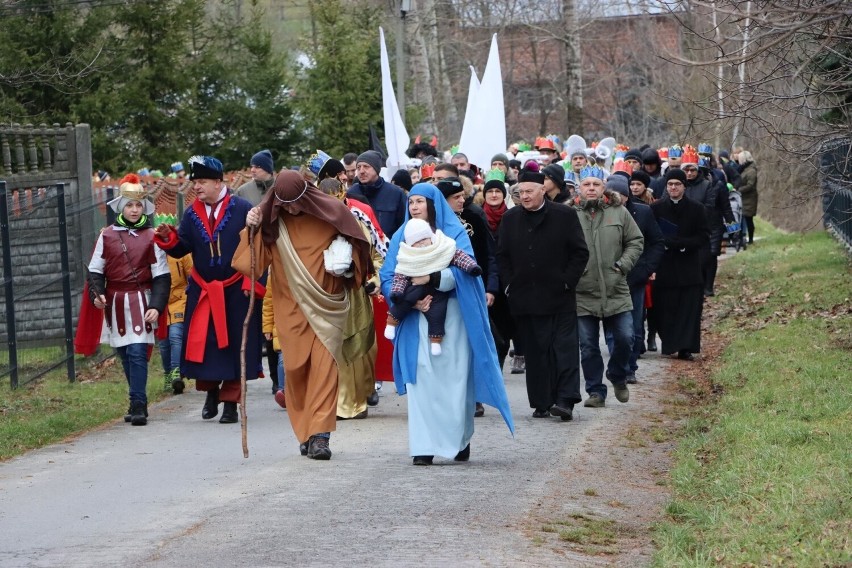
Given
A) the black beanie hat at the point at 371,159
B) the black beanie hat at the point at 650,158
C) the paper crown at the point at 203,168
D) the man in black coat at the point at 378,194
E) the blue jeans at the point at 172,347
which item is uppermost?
the black beanie hat at the point at 650,158

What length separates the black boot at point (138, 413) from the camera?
12.0 meters

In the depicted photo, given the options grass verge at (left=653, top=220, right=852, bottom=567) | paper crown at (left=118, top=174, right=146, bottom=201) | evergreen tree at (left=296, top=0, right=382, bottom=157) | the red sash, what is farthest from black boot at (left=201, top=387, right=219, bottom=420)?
evergreen tree at (left=296, top=0, right=382, bottom=157)

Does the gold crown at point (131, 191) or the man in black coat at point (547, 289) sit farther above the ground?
the gold crown at point (131, 191)

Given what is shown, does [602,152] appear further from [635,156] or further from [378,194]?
[378,194]

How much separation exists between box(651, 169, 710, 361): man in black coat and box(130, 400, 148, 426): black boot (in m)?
5.99

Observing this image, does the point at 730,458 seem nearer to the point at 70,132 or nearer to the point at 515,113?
the point at 70,132

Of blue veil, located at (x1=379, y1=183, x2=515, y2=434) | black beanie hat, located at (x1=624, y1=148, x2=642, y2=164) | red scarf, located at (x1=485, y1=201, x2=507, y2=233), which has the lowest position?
blue veil, located at (x1=379, y1=183, x2=515, y2=434)

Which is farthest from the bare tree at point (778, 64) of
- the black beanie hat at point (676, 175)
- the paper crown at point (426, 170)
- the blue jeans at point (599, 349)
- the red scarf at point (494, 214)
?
the paper crown at point (426, 170)

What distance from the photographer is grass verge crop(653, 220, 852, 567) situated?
23.0 feet

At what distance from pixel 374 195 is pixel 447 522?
20.6 feet

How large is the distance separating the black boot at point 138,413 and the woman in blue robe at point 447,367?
3.13 meters

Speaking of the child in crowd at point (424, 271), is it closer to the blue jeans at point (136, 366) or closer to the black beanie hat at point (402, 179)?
the blue jeans at point (136, 366)

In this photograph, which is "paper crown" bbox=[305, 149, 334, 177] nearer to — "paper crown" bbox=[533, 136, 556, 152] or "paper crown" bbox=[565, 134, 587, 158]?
"paper crown" bbox=[565, 134, 587, 158]

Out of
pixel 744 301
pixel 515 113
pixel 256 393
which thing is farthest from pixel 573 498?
pixel 515 113
